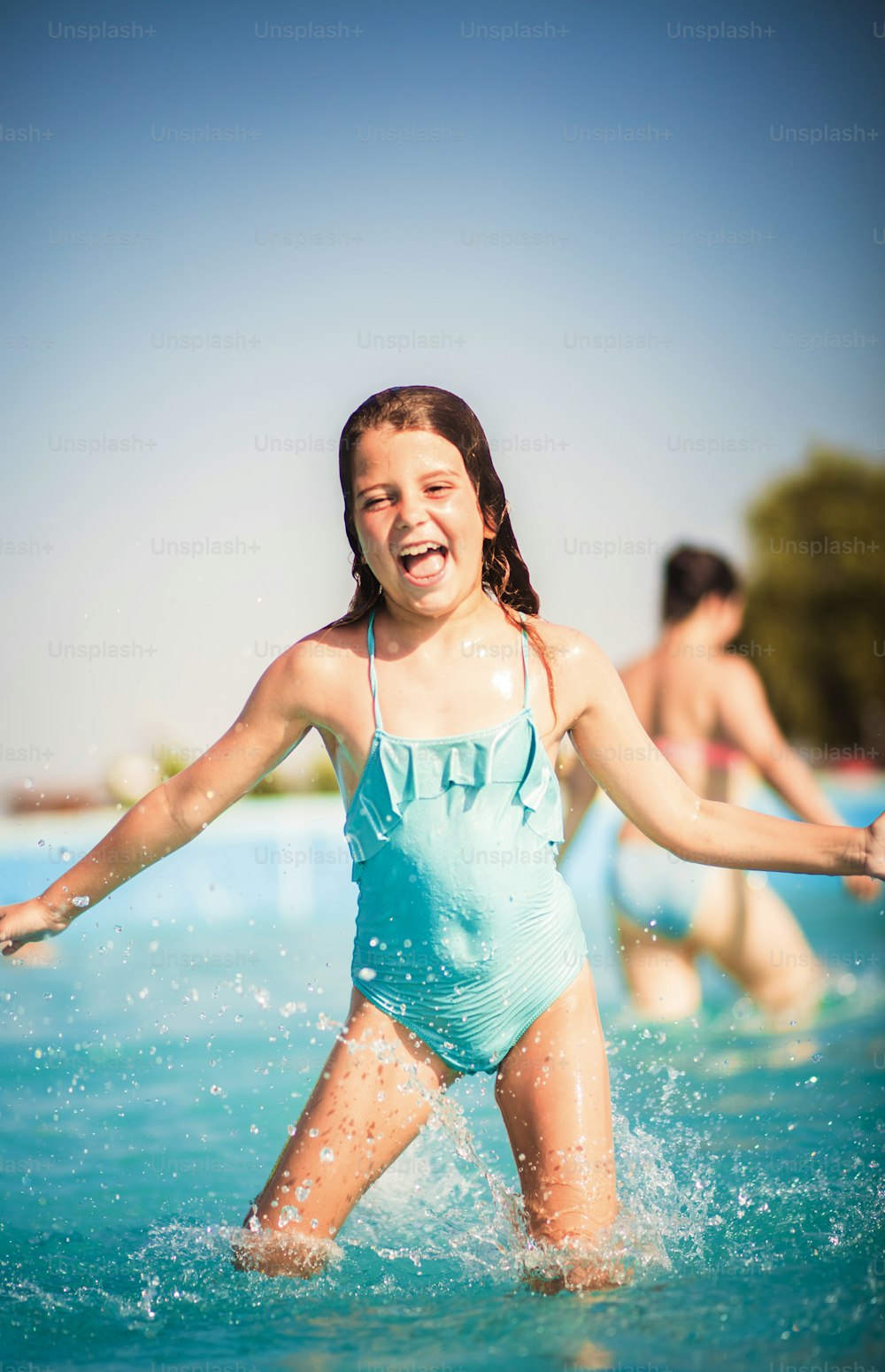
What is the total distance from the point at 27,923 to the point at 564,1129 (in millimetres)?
1221

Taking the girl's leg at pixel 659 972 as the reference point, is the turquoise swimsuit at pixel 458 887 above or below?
above

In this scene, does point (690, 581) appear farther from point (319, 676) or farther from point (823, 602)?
point (823, 602)

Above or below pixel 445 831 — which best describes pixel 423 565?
above

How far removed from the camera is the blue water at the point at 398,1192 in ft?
7.64

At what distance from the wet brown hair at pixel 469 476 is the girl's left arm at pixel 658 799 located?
10 centimetres

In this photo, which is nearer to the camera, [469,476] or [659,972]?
[469,476]

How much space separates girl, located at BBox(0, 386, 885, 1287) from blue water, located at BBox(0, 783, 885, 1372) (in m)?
0.18

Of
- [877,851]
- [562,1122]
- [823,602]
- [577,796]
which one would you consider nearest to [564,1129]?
[562,1122]

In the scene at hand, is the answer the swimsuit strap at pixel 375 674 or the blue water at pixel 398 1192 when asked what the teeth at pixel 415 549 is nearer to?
the swimsuit strap at pixel 375 674

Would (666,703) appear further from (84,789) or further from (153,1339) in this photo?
(84,789)

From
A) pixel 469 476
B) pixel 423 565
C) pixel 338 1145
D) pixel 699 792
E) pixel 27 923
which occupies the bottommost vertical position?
pixel 338 1145

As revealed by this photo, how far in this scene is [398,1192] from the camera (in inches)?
133

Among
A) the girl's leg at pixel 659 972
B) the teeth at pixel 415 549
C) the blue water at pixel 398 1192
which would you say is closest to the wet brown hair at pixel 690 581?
the girl's leg at pixel 659 972

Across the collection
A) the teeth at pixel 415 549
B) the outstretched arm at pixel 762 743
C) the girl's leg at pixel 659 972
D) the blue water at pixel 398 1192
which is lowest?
the blue water at pixel 398 1192
